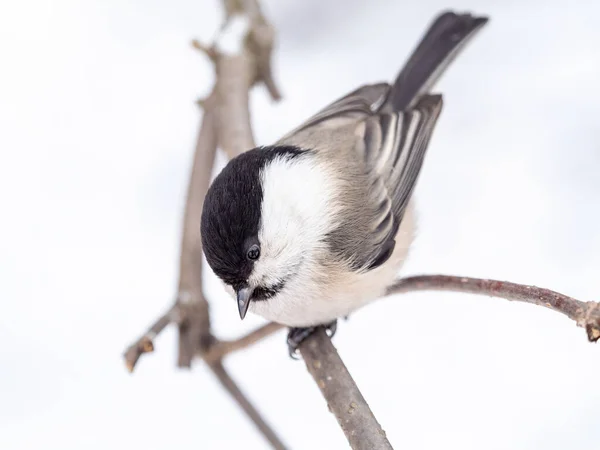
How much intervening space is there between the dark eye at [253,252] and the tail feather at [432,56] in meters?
0.77

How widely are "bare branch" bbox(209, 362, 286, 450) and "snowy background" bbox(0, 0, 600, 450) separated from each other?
0.30m

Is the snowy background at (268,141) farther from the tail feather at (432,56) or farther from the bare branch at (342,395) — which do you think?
the bare branch at (342,395)

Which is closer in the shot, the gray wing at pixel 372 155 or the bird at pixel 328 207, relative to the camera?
the bird at pixel 328 207

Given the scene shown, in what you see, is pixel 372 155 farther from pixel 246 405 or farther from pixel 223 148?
pixel 246 405

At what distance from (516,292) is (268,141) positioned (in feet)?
4.67

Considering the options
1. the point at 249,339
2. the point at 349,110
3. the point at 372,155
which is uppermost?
the point at 349,110

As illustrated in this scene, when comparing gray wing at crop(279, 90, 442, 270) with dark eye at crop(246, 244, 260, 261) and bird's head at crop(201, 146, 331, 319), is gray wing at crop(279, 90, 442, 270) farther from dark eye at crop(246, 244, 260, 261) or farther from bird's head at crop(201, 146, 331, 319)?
dark eye at crop(246, 244, 260, 261)

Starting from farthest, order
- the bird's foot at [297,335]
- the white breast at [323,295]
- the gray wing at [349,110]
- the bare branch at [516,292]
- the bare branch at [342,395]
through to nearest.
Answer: the gray wing at [349,110] → the bird's foot at [297,335] → the white breast at [323,295] → the bare branch at [342,395] → the bare branch at [516,292]

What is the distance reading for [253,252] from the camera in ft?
4.98

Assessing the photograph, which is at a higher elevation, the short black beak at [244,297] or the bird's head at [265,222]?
the bird's head at [265,222]

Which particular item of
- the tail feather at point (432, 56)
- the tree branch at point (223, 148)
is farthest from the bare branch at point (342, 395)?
the tail feather at point (432, 56)

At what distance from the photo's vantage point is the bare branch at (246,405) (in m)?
1.78

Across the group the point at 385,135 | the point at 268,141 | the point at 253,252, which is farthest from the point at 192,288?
the point at 268,141

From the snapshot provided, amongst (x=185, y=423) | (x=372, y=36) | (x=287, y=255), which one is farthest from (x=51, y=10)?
(x=287, y=255)
